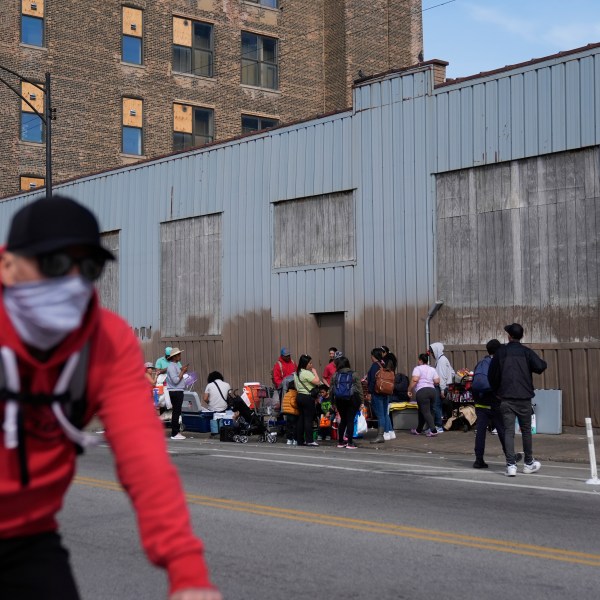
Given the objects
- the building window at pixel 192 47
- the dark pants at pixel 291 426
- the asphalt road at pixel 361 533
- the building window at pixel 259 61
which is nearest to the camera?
the asphalt road at pixel 361 533

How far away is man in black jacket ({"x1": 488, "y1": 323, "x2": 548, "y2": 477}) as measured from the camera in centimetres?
1400

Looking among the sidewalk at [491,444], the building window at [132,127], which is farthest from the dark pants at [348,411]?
the building window at [132,127]

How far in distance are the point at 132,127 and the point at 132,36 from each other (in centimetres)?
377

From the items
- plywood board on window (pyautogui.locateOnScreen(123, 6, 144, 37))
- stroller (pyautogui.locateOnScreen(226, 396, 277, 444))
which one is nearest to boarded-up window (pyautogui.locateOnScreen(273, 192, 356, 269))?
stroller (pyautogui.locateOnScreen(226, 396, 277, 444))

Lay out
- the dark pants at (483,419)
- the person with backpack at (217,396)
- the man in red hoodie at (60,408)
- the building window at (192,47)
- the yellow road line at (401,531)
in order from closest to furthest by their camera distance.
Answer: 1. the man in red hoodie at (60,408)
2. the yellow road line at (401,531)
3. the dark pants at (483,419)
4. the person with backpack at (217,396)
5. the building window at (192,47)

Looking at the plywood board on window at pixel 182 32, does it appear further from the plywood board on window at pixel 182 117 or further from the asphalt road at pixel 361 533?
the asphalt road at pixel 361 533

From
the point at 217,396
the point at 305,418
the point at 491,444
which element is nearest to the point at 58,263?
the point at 491,444

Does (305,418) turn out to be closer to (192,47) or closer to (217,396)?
(217,396)

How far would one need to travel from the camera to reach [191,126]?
4766 cm

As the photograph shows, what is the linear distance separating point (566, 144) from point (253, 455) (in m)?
9.06

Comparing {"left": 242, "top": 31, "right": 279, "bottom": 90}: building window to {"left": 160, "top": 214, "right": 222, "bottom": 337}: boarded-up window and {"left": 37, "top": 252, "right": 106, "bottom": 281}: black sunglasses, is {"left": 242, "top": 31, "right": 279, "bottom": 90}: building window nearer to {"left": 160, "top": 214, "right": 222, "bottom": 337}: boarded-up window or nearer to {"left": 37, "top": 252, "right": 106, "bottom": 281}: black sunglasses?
{"left": 160, "top": 214, "right": 222, "bottom": 337}: boarded-up window

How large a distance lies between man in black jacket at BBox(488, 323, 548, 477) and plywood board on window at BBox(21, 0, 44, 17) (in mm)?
33773

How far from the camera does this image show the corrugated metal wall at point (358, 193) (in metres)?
22.0

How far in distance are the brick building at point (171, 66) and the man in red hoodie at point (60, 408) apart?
134 feet
